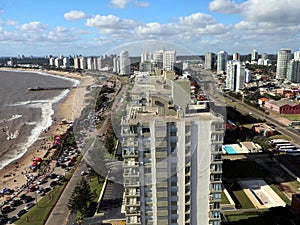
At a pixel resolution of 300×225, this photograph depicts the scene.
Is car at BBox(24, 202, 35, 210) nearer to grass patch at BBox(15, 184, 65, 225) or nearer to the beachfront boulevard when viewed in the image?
the beachfront boulevard

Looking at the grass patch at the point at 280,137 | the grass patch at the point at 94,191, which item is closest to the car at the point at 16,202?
the grass patch at the point at 94,191

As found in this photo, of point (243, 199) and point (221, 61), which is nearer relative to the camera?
point (243, 199)

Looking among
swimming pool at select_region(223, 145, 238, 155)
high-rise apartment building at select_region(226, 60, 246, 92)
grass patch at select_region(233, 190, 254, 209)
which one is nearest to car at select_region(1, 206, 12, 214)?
grass patch at select_region(233, 190, 254, 209)

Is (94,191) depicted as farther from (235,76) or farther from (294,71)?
(294,71)

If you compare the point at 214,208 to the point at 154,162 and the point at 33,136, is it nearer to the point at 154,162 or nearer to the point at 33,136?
the point at 154,162

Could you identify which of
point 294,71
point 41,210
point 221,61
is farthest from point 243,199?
point 221,61

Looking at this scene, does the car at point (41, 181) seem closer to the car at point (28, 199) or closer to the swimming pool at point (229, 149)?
the car at point (28, 199)

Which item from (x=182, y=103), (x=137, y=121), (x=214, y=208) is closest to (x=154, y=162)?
(x=137, y=121)
